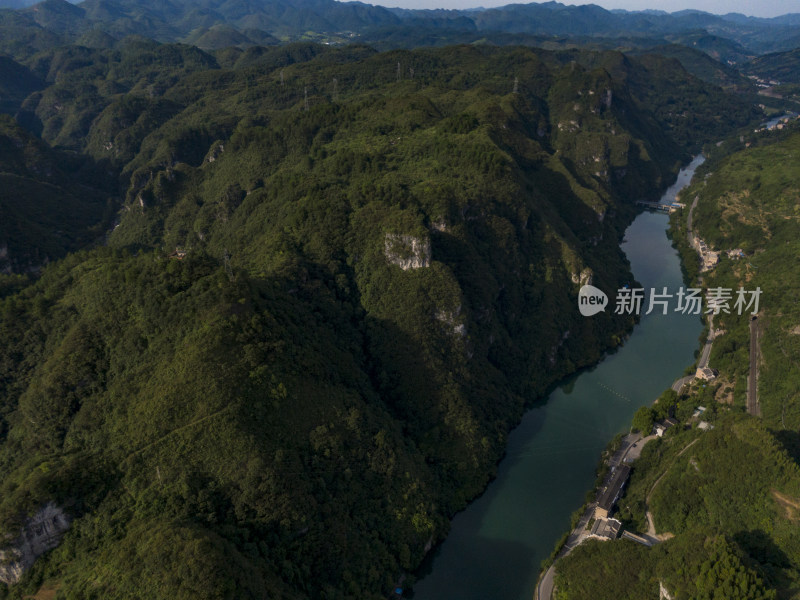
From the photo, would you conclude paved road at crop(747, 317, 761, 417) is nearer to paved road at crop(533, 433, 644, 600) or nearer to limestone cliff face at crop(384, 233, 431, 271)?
paved road at crop(533, 433, 644, 600)

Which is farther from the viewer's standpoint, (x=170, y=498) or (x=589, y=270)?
(x=589, y=270)

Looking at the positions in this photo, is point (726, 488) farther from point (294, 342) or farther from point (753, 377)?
point (294, 342)

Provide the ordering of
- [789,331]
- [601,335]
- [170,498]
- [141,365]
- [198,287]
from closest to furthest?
1. [170,498]
2. [141,365]
3. [198,287]
4. [789,331]
5. [601,335]

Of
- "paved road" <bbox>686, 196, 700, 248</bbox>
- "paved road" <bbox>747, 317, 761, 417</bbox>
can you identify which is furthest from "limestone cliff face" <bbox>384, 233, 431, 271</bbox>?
"paved road" <bbox>686, 196, 700, 248</bbox>

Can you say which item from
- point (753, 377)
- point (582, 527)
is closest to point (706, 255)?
point (753, 377)

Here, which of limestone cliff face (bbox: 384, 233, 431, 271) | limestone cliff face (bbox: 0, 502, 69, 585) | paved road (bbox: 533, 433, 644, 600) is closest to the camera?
limestone cliff face (bbox: 0, 502, 69, 585)

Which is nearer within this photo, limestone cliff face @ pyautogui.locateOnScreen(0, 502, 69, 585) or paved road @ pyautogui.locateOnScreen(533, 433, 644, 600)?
limestone cliff face @ pyautogui.locateOnScreen(0, 502, 69, 585)

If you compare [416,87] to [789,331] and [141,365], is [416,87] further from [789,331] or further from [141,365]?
[141,365]

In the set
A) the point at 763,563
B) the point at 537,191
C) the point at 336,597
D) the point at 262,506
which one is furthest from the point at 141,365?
the point at 537,191
